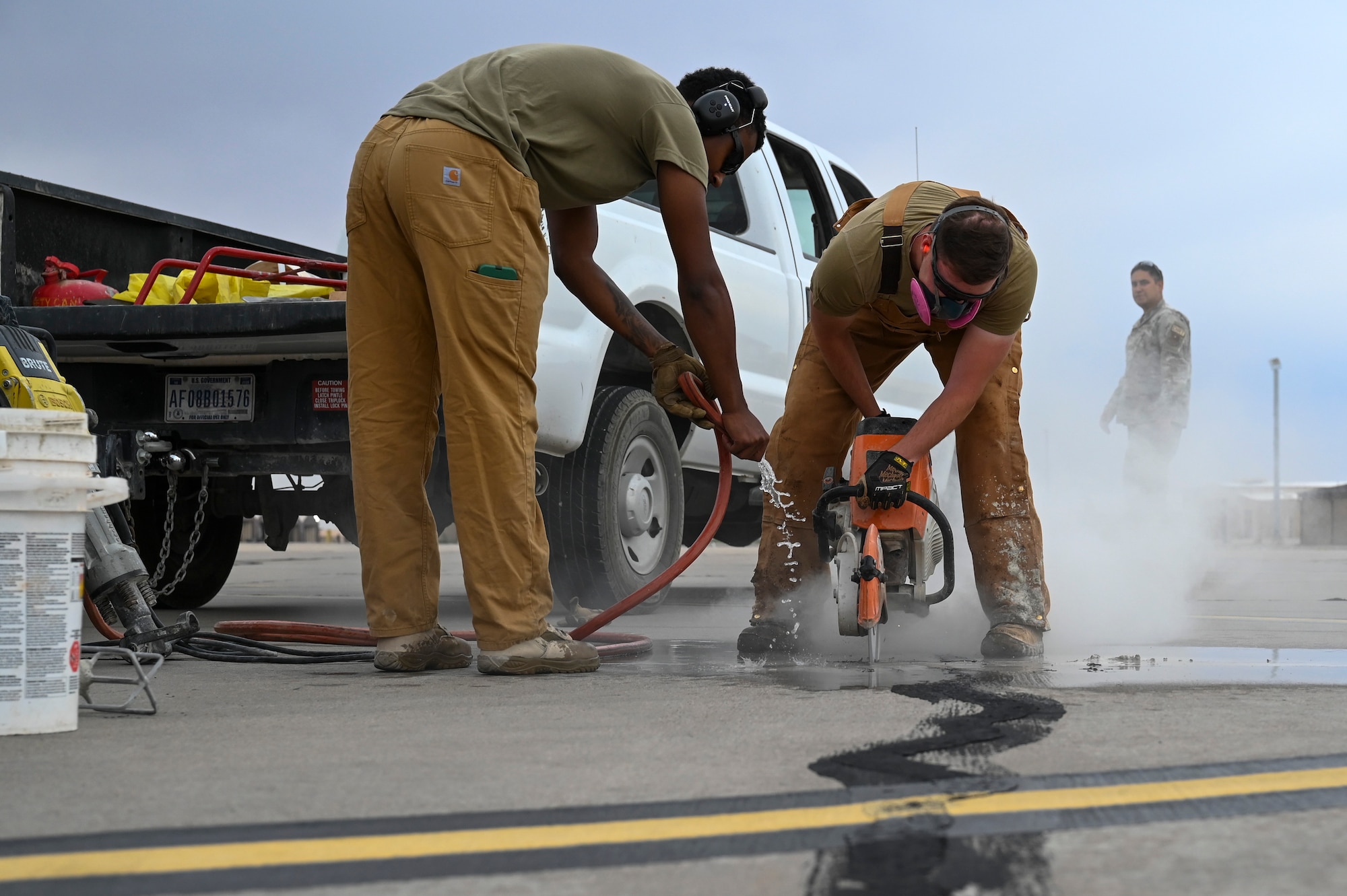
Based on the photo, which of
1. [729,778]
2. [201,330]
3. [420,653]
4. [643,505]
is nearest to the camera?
[729,778]

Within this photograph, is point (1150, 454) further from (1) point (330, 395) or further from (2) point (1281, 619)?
(1) point (330, 395)

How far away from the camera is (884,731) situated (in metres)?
2.45

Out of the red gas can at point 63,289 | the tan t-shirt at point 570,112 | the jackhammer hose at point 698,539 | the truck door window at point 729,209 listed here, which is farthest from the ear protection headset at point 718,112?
the red gas can at point 63,289

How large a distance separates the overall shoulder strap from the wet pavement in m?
1.09

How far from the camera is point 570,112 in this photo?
11.3 ft

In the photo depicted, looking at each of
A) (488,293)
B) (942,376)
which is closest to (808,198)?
(942,376)

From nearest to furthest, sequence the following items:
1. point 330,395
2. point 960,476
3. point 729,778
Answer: point 729,778 → point 960,476 → point 330,395

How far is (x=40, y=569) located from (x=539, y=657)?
1.26m

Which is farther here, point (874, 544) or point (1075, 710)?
point (874, 544)

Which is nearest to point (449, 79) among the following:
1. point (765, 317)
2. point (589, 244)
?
point (589, 244)

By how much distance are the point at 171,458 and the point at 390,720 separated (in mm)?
2510

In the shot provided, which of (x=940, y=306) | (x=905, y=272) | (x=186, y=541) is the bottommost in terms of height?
(x=186, y=541)

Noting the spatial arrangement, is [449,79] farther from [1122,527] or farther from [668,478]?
[1122,527]

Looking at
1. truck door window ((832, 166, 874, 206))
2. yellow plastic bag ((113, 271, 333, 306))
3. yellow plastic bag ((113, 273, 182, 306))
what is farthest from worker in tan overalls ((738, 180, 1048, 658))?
truck door window ((832, 166, 874, 206))
